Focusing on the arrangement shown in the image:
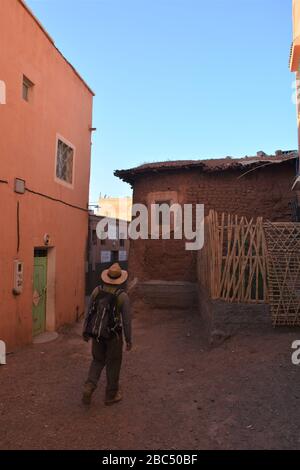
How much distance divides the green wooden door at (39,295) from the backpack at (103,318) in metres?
4.50

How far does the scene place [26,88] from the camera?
843 centimetres

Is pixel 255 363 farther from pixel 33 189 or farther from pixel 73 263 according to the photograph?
pixel 73 263

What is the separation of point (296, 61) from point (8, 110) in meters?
6.95

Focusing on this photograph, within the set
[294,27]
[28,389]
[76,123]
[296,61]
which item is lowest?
[28,389]

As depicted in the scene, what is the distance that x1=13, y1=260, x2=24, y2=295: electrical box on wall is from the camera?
25.0 feet

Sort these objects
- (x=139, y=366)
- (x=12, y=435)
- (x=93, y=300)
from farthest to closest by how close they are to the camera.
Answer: (x=139, y=366), (x=93, y=300), (x=12, y=435)

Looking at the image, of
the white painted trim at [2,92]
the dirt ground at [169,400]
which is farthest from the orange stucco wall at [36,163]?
the dirt ground at [169,400]

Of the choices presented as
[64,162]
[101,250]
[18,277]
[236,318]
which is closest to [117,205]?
[101,250]

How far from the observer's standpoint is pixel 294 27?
10.0m

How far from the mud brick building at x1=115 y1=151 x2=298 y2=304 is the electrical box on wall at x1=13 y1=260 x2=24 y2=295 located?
12.9 feet

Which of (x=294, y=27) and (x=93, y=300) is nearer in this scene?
(x=93, y=300)

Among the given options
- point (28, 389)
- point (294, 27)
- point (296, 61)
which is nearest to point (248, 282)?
point (28, 389)

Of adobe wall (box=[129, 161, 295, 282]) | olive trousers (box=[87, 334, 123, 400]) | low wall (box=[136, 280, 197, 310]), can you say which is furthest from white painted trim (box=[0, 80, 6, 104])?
low wall (box=[136, 280, 197, 310])
